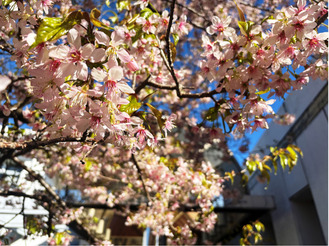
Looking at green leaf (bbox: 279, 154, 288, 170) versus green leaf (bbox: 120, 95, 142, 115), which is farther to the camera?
green leaf (bbox: 279, 154, 288, 170)

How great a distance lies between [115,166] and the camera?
2.97 m

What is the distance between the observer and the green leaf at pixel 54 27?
54 cm

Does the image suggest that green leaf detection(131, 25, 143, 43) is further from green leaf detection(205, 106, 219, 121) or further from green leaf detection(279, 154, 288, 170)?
green leaf detection(279, 154, 288, 170)

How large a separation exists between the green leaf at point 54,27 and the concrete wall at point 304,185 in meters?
4.55

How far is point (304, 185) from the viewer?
4703 mm

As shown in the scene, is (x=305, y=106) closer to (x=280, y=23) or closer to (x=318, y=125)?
(x=318, y=125)

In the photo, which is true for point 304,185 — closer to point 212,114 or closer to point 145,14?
point 212,114

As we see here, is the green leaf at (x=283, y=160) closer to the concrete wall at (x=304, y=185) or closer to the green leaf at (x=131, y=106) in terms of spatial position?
the green leaf at (x=131, y=106)

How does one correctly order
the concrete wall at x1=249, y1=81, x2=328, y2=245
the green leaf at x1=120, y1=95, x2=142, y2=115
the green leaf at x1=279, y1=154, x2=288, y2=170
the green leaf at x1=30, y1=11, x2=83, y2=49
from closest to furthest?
the green leaf at x1=30, y1=11, x2=83, y2=49, the green leaf at x1=120, y1=95, x2=142, y2=115, the green leaf at x1=279, y1=154, x2=288, y2=170, the concrete wall at x1=249, y1=81, x2=328, y2=245

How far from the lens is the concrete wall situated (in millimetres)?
4072

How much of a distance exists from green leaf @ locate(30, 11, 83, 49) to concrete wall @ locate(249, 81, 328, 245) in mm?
4546

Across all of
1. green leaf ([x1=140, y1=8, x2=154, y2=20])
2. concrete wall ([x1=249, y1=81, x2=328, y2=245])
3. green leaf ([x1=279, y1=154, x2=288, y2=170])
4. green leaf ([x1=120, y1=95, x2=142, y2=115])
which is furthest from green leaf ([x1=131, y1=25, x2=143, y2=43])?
concrete wall ([x1=249, y1=81, x2=328, y2=245])

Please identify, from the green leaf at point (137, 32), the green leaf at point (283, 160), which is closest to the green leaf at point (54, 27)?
the green leaf at point (137, 32)

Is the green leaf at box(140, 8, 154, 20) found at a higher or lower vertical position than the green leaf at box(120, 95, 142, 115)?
higher
